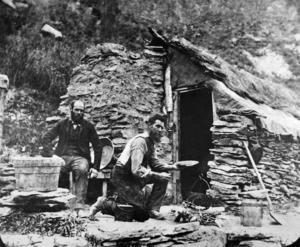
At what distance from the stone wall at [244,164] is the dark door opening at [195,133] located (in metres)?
1.55

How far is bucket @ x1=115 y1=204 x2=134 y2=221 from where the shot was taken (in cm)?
442

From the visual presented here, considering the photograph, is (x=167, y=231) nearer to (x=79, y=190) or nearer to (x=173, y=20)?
(x=79, y=190)

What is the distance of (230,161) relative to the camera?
596cm

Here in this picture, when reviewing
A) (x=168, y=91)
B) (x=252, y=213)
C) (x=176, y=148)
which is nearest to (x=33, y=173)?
(x=252, y=213)

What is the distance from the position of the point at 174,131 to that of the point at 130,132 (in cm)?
117

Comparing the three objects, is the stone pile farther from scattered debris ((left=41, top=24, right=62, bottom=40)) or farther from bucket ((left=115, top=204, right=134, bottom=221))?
scattered debris ((left=41, top=24, right=62, bottom=40))

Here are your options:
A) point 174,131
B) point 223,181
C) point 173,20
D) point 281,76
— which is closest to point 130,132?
point 174,131

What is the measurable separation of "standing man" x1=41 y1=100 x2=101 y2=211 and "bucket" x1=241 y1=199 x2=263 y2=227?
7.07 feet

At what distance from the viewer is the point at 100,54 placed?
22.5 ft

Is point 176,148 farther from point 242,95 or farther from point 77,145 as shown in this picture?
point 77,145

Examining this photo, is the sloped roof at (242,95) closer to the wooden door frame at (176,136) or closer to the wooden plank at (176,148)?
the wooden door frame at (176,136)

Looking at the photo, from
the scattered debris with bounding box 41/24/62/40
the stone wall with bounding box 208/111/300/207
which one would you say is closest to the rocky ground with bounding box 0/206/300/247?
the stone wall with bounding box 208/111/300/207

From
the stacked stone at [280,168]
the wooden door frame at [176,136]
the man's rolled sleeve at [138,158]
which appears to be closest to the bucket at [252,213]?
the man's rolled sleeve at [138,158]

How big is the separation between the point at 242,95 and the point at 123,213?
3.30m
